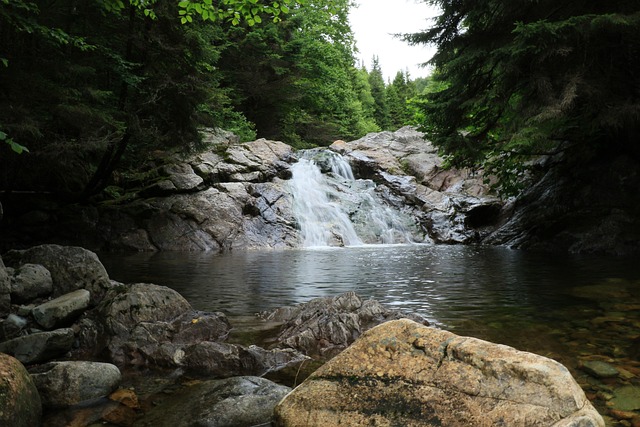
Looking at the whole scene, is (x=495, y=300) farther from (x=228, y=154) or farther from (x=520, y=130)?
(x=228, y=154)

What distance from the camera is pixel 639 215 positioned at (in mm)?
12398

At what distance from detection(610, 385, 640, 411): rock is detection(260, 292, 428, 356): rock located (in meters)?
2.39

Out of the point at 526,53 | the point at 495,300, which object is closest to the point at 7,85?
the point at 495,300

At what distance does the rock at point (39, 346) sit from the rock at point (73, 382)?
553 mm

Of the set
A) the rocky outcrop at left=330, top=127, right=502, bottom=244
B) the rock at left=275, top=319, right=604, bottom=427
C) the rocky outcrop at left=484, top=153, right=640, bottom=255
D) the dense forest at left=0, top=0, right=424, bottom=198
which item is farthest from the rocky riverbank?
the rocky outcrop at left=330, top=127, right=502, bottom=244

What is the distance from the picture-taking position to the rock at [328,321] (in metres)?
5.06

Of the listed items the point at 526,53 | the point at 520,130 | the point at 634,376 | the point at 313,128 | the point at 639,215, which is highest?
the point at 313,128

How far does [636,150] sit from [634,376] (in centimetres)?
1218

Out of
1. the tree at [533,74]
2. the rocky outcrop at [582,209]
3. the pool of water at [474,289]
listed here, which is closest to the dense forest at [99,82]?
the pool of water at [474,289]

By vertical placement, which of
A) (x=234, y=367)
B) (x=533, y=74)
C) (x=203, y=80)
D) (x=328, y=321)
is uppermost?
(x=203, y=80)

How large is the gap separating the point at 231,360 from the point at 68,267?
365 centimetres

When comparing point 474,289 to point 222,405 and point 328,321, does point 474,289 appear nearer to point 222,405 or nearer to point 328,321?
point 328,321

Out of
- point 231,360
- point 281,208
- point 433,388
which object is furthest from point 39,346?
point 281,208

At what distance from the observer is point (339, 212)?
21594 mm
